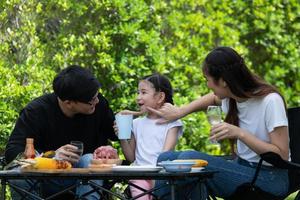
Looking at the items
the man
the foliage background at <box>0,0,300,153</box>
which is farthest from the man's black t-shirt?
the foliage background at <box>0,0,300,153</box>

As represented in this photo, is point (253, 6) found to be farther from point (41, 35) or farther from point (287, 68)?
point (41, 35)

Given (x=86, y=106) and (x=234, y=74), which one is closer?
(x=234, y=74)

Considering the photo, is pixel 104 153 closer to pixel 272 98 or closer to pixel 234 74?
pixel 234 74

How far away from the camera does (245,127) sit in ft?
14.2

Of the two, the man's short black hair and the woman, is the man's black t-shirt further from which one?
the woman

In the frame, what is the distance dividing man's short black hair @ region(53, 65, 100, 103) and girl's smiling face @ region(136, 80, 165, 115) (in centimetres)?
40

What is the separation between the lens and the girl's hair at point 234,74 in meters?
4.19

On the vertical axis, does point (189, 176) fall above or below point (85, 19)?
below

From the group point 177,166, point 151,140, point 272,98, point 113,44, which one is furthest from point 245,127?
point 113,44

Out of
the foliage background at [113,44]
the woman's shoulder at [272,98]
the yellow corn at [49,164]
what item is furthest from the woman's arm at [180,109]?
the foliage background at [113,44]

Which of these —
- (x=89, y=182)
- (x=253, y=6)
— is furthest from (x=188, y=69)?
(x=89, y=182)

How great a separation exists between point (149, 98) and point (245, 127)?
0.70m

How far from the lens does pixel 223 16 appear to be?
809 centimetres

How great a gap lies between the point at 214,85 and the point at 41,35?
2.88m
